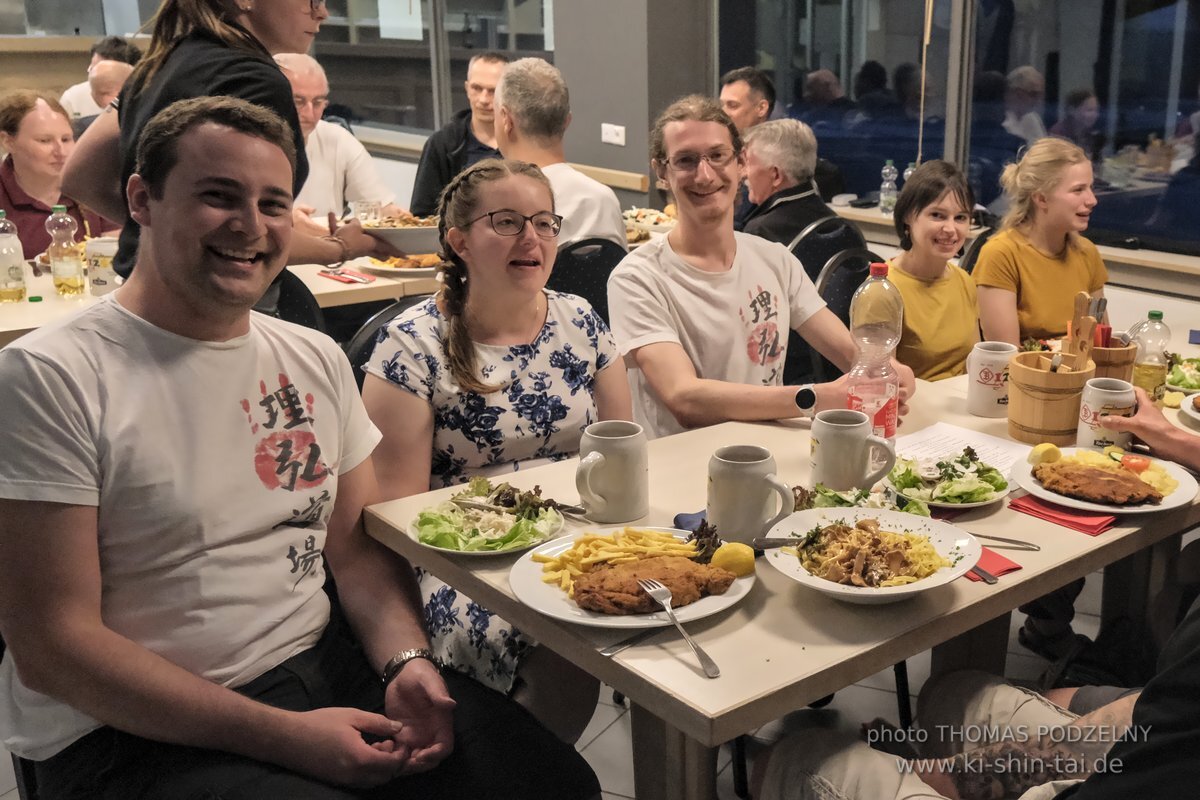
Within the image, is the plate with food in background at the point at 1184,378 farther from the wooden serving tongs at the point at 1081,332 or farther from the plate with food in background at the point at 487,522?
the plate with food in background at the point at 487,522

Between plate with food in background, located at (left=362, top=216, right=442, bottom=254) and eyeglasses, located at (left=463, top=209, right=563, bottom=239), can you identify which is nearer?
eyeglasses, located at (left=463, top=209, right=563, bottom=239)

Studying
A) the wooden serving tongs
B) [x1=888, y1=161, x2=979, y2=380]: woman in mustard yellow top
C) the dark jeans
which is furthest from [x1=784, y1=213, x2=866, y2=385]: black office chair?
the dark jeans

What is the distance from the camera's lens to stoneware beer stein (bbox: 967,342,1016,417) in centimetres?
200

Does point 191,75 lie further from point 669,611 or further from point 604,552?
point 669,611

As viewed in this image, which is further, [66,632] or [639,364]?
[639,364]

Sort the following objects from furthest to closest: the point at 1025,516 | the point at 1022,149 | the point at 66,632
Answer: the point at 1022,149
the point at 1025,516
the point at 66,632

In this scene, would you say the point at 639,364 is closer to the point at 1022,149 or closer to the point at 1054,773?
the point at 1054,773

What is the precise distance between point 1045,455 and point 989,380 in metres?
0.36

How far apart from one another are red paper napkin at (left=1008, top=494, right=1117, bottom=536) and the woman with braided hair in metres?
0.71

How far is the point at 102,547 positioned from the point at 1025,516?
3.98ft

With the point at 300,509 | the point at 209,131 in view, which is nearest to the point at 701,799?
the point at 300,509

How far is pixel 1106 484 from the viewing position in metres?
1.56

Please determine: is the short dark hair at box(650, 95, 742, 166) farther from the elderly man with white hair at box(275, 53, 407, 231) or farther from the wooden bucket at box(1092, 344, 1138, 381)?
the elderly man with white hair at box(275, 53, 407, 231)

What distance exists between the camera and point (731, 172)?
226 cm
